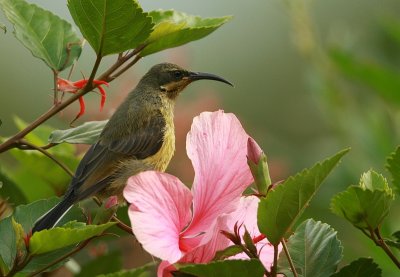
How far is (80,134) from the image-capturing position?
7.55 feet

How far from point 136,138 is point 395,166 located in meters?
2.04

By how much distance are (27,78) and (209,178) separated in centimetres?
909

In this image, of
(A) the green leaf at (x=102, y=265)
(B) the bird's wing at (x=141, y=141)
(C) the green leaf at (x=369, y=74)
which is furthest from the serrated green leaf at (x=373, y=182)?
(C) the green leaf at (x=369, y=74)

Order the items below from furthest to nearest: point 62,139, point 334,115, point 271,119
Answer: point 271,119 → point 334,115 → point 62,139

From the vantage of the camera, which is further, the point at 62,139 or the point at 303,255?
the point at 62,139

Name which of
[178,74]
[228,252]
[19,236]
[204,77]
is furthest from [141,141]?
[228,252]

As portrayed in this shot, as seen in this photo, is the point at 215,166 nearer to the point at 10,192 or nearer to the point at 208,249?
the point at 208,249

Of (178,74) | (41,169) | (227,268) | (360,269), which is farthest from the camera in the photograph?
(178,74)

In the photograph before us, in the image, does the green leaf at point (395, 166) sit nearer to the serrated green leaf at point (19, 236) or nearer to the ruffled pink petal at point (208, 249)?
the ruffled pink petal at point (208, 249)

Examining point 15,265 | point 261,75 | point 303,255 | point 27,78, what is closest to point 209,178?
point 303,255

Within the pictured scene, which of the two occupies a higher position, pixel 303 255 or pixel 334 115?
pixel 303 255

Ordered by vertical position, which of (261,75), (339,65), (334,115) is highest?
(339,65)

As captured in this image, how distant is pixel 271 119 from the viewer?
8711 millimetres

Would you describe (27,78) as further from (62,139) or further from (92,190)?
(62,139)
